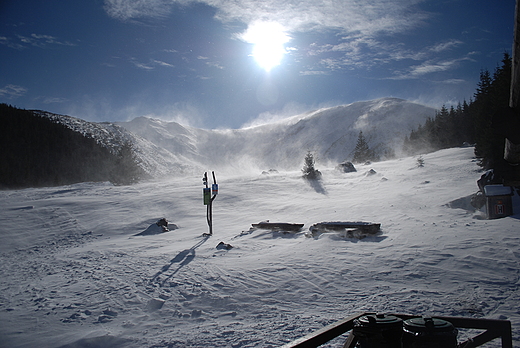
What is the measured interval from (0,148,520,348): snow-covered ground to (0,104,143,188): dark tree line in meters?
55.9

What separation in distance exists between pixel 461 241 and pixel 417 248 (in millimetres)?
1551

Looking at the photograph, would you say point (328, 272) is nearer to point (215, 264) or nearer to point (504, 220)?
point (215, 264)

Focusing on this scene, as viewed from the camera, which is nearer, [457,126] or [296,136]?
[457,126]

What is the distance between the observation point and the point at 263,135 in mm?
170250

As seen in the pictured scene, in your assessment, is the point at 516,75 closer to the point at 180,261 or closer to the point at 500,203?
the point at 180,261

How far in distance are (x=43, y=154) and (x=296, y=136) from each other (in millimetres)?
109725

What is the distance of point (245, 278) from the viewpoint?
775cm

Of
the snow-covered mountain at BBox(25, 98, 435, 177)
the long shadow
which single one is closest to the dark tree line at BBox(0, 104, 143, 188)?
the snow-covered mountain at BBox(25, 98, 435, 177)

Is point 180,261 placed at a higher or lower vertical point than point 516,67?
lower

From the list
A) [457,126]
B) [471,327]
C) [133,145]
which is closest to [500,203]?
[471,327]

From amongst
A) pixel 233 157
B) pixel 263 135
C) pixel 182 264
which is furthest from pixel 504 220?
pixel 263 135

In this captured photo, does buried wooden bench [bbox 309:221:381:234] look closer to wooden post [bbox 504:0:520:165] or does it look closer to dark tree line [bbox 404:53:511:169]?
wooden post [bbox 504:0:520:165]

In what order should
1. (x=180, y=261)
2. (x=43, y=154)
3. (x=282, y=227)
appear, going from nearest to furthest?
(x=180, y=261)
(x=282, y=227)
(x=43, y=154)

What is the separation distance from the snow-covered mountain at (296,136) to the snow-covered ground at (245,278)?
94926 millimetres
